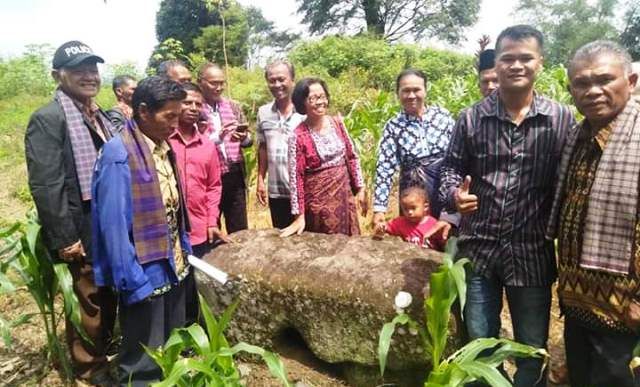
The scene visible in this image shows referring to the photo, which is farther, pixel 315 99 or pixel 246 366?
pixel 315 99

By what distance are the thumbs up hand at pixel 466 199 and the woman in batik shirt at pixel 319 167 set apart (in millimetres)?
1281

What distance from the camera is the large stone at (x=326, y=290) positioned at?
8.04 feet

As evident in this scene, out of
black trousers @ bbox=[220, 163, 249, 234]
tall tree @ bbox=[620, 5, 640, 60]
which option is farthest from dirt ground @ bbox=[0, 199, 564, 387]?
tall tree @ bbox=[620, 5, 640, 60]

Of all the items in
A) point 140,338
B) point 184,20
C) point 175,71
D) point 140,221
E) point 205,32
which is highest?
point 184,20

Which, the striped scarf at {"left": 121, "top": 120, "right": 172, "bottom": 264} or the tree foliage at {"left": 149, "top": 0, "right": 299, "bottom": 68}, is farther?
the tree foliage at {"left": 149, "top": 0, "right": 299, "bottom": 68}

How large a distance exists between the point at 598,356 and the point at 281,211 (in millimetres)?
2344

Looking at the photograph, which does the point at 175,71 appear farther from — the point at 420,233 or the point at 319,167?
the point at 420,233

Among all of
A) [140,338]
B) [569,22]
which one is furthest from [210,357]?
[569,22]

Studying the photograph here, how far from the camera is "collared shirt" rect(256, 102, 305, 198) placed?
3.59m

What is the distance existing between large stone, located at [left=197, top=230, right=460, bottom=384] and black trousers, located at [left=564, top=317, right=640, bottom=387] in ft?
2.15

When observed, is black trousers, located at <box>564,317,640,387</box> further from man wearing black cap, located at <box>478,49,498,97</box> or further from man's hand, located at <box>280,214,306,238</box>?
man wearing black cap, located at <box>478,49,498,97</box>

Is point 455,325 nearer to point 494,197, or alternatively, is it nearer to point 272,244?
point 494,197

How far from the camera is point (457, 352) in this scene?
6.55 feet

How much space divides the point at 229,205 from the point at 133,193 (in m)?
1.61
